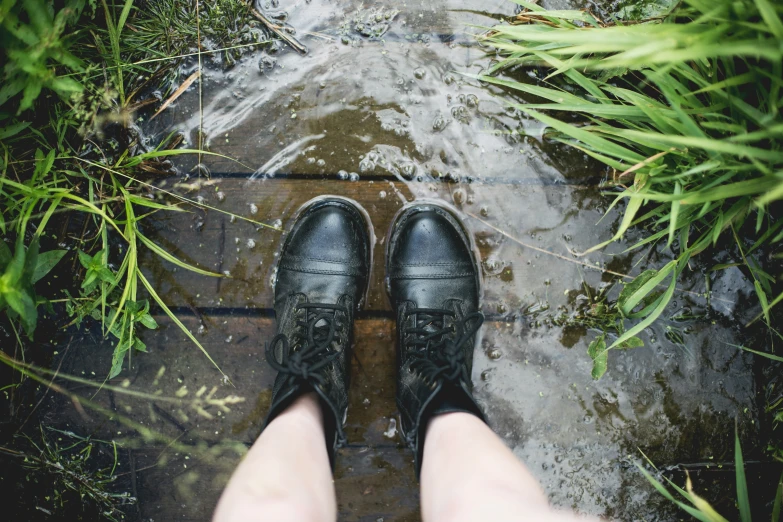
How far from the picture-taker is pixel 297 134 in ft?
4.70

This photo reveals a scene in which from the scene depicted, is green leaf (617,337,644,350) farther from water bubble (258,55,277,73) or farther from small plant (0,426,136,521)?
small plant (0,426,136,521)

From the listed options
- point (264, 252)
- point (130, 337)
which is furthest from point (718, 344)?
point (130, 337)

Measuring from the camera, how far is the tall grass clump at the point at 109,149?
1.29m

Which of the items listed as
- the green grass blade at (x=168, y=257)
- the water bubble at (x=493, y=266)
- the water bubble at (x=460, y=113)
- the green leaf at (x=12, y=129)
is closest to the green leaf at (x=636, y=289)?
the water bubble at (x=493, y=266)

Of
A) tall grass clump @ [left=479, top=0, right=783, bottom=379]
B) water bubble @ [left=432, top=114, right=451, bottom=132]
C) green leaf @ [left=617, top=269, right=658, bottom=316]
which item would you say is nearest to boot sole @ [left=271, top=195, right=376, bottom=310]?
water bubble @ [left=432, top=114, right=451, bottom=132]

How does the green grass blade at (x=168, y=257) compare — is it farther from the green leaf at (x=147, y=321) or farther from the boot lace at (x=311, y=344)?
the boot lace at (x=311, y=344)

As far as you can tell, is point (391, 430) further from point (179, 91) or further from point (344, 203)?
point (179, 91)

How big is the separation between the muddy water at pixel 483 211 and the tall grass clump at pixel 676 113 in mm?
102

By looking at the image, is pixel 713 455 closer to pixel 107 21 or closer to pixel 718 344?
pixel 718 344

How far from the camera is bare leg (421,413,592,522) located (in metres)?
0.88

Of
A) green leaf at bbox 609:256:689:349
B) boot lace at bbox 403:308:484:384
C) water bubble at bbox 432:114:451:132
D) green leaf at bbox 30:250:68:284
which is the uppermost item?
water bubble at bbox 432:114:451:132

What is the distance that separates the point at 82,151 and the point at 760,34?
6.01ft

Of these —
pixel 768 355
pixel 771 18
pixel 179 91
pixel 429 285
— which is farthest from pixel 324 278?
pixel 768 355

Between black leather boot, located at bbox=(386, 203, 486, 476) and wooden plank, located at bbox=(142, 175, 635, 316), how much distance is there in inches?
2.4
